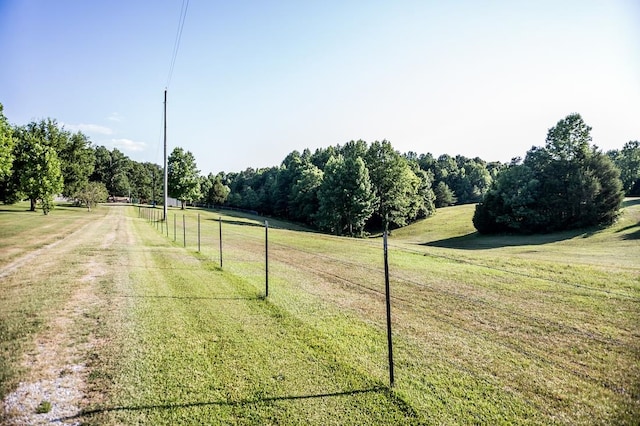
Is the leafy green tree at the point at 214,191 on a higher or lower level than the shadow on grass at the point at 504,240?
higher

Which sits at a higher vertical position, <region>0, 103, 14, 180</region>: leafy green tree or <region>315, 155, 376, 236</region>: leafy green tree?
<region>0, 103, 14, 180</region>: leafy green tree

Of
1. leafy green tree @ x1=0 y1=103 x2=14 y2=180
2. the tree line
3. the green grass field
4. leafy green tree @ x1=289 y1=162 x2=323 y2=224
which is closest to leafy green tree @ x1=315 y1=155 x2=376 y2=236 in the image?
the tree line

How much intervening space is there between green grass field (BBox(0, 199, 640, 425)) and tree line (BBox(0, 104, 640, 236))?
10.2 m

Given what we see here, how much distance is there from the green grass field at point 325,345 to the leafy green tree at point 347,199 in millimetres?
35276

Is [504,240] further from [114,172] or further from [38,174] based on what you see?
[114,172]

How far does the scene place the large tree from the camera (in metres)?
36.2

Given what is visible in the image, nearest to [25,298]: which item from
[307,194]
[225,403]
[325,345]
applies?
[225,403]

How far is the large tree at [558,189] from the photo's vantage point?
1427 inches

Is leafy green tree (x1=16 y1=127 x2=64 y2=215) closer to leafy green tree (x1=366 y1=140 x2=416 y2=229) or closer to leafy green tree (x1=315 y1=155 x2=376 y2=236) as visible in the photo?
leafy green tree (x1=315 y1=155 x2=376 y2=236)

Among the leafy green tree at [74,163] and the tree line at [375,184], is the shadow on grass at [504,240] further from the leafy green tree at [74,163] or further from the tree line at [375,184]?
the leafy green tree at [74,163]

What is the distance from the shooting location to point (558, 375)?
5051mm

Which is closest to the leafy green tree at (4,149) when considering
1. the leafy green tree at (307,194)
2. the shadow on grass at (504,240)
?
the leafy green tree at (307,194)

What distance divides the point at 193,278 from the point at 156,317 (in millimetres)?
3917

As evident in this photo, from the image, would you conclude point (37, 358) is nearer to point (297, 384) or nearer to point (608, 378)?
point (297, 384)
